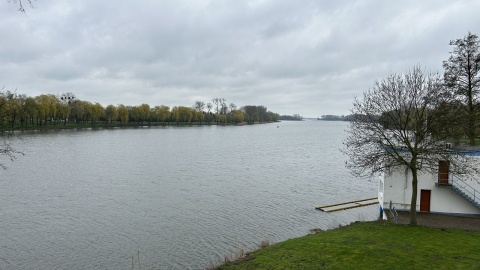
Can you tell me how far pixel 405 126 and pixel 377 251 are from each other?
9350 millimetres

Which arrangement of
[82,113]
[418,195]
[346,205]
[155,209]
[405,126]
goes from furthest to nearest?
[82,113] < [346,205] < [155,209] < [418,195] < [405,126]

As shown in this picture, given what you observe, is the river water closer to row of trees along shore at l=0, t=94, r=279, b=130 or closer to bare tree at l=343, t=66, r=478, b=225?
bare tree at l=343, t=66, r=478, b=225

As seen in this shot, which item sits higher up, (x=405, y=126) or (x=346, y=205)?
(x=405, y=126)

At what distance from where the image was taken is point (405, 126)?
2286 cm

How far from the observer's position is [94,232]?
84.5 ft

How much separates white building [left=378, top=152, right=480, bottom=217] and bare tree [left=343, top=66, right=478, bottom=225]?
2041 millimetres

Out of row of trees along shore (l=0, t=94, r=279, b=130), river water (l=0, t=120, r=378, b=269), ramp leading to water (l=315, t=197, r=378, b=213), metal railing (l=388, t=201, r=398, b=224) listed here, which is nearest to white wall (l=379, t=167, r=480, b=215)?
metal railing (l=388, t=201, r=398, b=224)

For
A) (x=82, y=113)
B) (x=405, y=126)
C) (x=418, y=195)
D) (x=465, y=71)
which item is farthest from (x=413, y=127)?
(x=82, y=113)

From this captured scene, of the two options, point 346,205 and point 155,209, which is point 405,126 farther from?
point 155,209

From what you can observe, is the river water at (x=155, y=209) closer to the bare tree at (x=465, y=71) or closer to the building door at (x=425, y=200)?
the building door at (x=425, y=200)

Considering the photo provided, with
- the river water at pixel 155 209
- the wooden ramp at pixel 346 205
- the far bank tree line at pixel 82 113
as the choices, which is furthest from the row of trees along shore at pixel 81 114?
the wooden ramp at pixel 346 205

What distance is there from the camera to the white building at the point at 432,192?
26.5 m

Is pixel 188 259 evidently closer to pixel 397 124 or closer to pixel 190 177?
pixel 397 124

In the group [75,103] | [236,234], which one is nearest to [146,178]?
[236,234]
